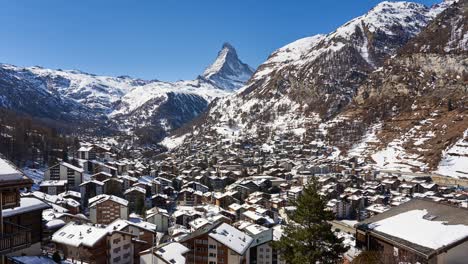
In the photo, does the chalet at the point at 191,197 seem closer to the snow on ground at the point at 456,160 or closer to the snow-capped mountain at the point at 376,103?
the snow-capped mountain at the point at 376,103

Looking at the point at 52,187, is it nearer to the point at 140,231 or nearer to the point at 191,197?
the point at 191,197

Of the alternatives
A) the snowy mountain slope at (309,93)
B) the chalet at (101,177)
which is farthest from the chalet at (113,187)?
the snowy mountain slope at (309,93)

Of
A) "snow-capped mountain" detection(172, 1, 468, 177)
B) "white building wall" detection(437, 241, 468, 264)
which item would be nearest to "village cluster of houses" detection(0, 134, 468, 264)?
"white building wall" detection(437, 241, 468, 264)

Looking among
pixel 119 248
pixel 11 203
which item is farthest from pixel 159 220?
pixel 11 203

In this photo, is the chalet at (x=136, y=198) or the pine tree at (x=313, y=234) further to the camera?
the chalet at (x=136, y=198)

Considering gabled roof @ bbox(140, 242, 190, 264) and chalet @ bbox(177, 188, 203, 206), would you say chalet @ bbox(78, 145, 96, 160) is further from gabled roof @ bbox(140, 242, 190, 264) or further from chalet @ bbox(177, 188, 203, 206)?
gabled roof @ bbox(140, 242, 190, 264)

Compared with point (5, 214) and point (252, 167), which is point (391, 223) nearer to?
point (5, 214)
